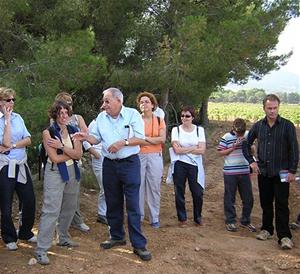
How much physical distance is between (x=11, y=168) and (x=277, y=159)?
3080mm

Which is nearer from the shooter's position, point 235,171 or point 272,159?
point 272,159

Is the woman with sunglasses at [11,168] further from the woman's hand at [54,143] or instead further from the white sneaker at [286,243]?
the white sneaker at [286,243]

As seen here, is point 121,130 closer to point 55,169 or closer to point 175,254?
point 55,169

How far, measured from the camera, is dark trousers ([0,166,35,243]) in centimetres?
478

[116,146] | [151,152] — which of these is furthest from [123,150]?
[151,152]

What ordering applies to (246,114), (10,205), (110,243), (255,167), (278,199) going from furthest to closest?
1. (246,114)
2. (255,167)
3. (278,199)
4. (110,243)
5. (10,205)

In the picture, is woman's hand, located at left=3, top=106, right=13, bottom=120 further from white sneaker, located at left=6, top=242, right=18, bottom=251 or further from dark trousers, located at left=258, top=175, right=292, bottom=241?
dark trousers, located at left=258, top=175, right=292, bottom=241

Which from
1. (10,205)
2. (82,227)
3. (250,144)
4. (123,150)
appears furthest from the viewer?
(250,144)

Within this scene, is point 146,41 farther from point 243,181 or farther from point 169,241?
point 169,241

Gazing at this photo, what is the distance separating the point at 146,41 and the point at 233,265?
8.19 meters

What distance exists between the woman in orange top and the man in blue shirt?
96 cm

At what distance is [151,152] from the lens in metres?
5.87

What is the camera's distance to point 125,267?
176 inches

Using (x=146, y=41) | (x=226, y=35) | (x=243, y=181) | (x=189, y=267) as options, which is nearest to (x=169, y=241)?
(x=189, y=267)
